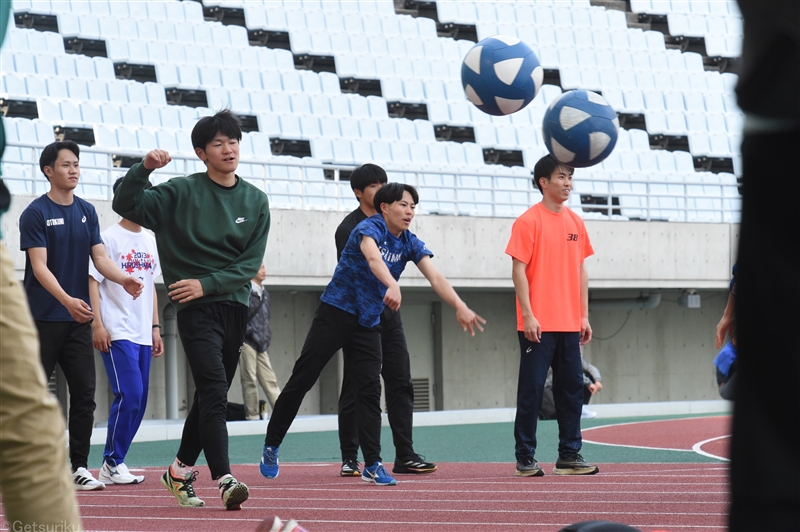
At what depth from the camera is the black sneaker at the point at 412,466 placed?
7.34m

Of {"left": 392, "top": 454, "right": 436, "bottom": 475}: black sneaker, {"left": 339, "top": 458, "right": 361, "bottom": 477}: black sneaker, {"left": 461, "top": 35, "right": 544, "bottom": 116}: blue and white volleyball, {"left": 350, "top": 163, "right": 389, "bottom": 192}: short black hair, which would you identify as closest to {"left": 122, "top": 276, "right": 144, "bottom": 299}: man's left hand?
{"left": 350, "top": 163, "right": 389, "bottom": 192}: short black hair

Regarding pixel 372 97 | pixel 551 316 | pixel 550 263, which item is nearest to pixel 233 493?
pixel 551 316

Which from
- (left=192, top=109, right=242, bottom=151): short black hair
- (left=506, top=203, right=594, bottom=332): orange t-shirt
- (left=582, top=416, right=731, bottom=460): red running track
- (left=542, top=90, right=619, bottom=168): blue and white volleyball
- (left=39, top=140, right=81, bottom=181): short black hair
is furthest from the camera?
(left=582, top=416, right=731, bottom=460): red running track

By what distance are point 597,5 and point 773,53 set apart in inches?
1299

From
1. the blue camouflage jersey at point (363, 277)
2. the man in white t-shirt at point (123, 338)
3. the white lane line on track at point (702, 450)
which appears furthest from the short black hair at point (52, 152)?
the white lane line on track at point (702, 450)

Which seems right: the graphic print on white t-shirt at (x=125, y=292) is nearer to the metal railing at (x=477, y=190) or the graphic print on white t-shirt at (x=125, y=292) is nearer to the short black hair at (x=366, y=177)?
the short black hair at (x=366, y=177)

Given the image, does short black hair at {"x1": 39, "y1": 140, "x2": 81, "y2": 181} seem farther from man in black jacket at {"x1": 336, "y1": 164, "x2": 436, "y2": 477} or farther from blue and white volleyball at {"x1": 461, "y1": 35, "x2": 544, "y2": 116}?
blue and white volleyball at {"x1": 461, "y1": 35, "x2": 544, "y2": 116}

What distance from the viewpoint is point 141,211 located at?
532 cm

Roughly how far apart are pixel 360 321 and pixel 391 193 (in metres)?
0.79

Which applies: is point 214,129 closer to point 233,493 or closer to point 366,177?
point 233,493

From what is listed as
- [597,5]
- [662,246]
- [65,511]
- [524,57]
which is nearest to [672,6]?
[597,5]

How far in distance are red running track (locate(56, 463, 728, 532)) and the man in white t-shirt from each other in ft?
1.00

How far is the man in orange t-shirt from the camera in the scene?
23.1ft

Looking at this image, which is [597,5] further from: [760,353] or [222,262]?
[760,353]
